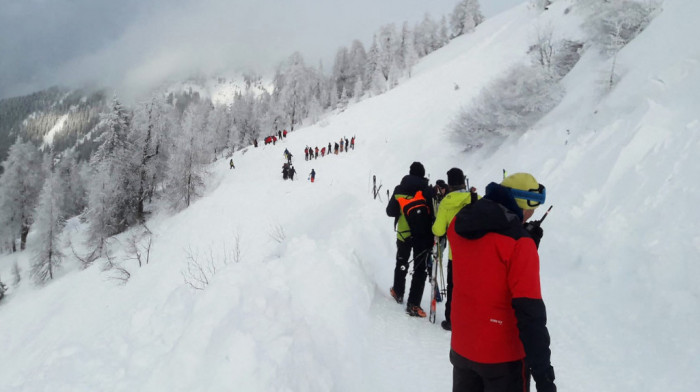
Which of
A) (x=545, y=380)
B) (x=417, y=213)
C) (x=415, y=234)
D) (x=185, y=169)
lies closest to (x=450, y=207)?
(x=417, y=213)

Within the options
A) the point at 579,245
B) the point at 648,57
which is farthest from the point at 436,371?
the point at 648,57

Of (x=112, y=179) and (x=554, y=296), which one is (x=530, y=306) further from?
(x=112, y=179)

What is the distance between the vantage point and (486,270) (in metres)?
2.04

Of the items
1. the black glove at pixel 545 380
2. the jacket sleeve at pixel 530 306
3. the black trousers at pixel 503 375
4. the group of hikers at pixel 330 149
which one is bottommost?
the group of hikers at pixel 330 149

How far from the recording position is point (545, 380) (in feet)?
6.06

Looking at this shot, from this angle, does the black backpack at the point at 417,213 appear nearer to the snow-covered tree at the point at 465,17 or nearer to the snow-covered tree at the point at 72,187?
the snow-covered tree at the point at 72,187

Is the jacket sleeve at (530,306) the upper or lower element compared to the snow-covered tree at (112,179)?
upper

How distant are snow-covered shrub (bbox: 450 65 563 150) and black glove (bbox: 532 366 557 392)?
46.6 feet

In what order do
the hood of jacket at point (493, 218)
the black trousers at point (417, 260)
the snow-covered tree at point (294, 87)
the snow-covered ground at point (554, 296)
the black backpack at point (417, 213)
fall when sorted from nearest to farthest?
the hood of jacket at point (493, 218) → the snow-covered ground at point (554, 296) → the black backpack at point (417, 213) → the black trousers at point (417, 260) → the snow-covered tree at point (294, 87)

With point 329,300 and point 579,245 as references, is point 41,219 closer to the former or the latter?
point 329,300

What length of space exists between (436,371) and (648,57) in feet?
36.6

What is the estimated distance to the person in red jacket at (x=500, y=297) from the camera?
1.88 metres

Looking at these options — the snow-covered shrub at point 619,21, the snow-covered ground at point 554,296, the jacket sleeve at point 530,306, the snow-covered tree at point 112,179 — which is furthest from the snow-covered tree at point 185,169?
the jacket sleeve at point 530,306

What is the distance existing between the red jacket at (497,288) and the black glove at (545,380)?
5 cm
